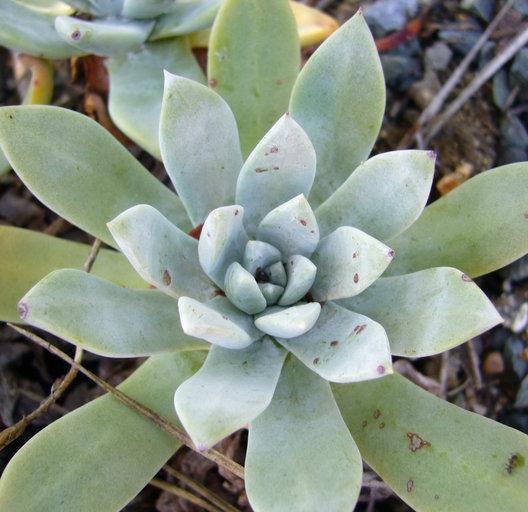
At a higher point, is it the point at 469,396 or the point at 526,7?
the point at 526,7

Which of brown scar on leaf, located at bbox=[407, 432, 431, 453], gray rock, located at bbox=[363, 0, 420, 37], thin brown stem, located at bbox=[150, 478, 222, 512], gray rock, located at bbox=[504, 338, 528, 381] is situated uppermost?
gray rock, located at bbox=[363, 0, 420, 37]

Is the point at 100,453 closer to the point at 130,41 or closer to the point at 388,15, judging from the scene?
the point at 130,41

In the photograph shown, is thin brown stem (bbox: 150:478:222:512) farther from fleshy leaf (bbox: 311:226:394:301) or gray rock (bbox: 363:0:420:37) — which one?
gray rock (bbox: 363:0:420:37)

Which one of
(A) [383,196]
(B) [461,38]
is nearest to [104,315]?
(A) [383,196]

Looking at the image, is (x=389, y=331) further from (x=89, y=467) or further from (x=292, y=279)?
(x=89, y=467)

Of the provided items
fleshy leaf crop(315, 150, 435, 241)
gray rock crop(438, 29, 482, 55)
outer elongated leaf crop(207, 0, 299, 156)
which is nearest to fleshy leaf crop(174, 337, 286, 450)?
fleshy leaf crop(315, 150, 435, 241)

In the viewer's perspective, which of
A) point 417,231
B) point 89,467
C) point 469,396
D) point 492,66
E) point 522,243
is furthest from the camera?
point 492,66

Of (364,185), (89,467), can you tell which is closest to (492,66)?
(364,185)
